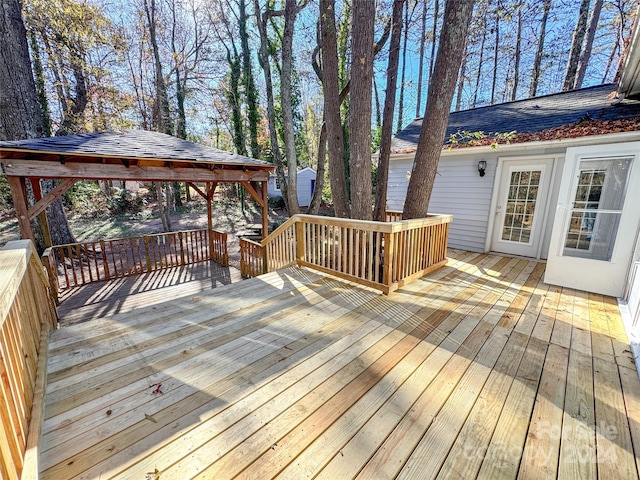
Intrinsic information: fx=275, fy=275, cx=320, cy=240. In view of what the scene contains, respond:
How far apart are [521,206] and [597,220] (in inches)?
69.1

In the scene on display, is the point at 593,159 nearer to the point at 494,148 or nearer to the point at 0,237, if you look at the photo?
the point at 494,148

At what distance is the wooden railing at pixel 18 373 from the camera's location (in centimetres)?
108

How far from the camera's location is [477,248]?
569 centimetres

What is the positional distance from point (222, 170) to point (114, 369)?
4.26m

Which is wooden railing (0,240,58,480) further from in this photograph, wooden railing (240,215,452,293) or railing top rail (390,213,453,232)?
railing top rail (390,213,453,232)

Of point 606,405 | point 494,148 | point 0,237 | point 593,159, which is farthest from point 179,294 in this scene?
point 0,237

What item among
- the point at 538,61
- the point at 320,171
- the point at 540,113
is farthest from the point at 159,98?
the point at 538,61

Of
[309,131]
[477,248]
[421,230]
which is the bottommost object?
[477,248]

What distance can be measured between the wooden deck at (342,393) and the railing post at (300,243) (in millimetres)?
1427

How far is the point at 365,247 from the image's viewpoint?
3.45 m

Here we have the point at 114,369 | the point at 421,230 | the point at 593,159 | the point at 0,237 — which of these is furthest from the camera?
the point at 0,237

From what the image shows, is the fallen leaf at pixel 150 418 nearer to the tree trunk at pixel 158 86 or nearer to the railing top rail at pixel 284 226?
the railing top rail at pixel 284 226

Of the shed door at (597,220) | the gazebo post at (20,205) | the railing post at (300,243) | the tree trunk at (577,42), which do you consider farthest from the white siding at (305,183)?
the shed door at (597,220)

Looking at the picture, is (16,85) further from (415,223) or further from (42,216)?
(415,223)
